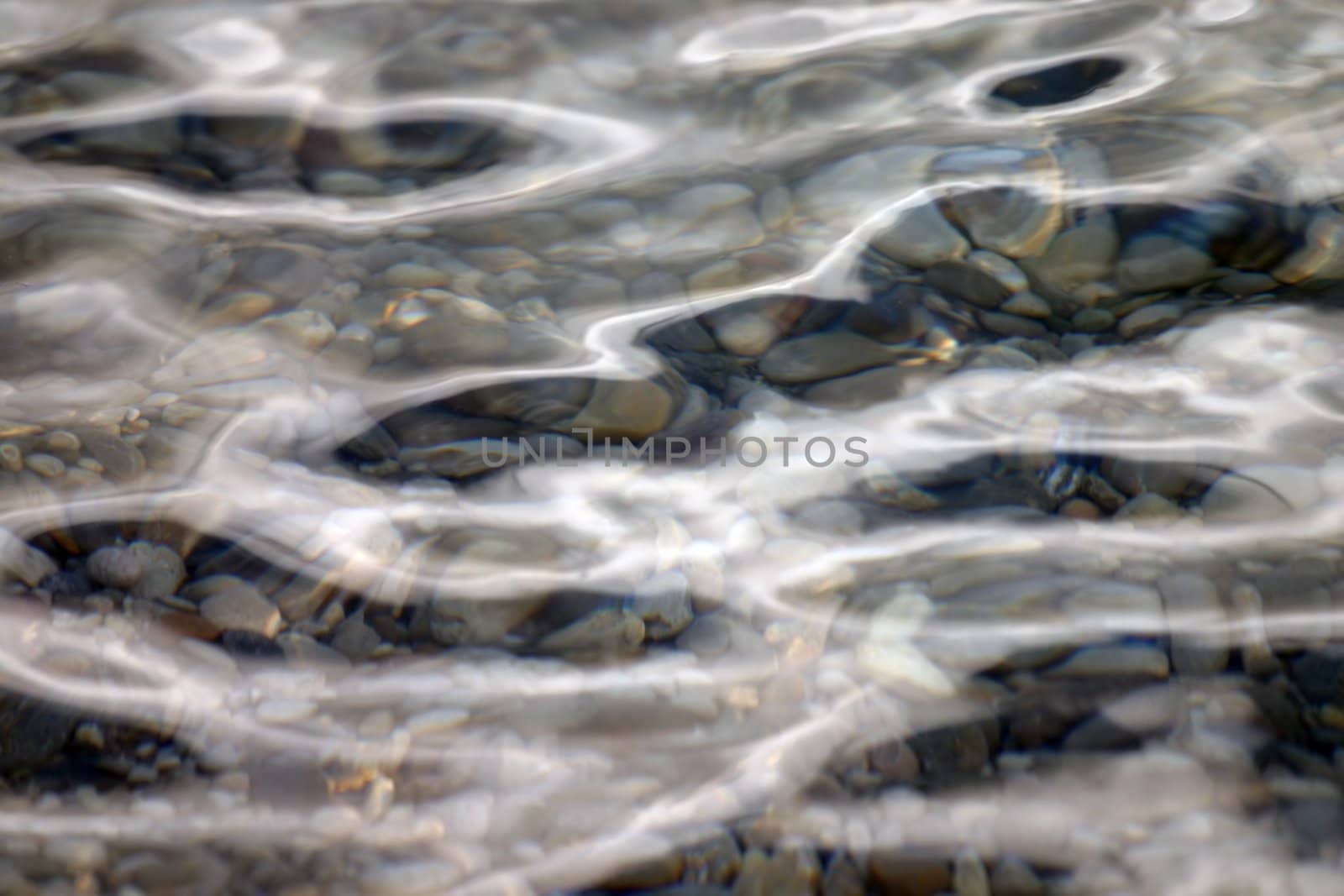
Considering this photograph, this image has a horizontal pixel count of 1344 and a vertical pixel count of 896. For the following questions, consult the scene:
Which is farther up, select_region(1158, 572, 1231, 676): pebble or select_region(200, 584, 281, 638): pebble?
select_region(200, 584, 281, 638): pebble

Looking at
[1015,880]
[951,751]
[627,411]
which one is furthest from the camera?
[627,411]

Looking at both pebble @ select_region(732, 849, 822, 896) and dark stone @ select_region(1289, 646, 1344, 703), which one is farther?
dark stone @ select_region(1289, 646, 1344, 703)

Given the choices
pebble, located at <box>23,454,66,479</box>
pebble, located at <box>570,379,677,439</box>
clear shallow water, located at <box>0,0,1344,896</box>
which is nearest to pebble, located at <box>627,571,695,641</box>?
clear shallow water, located at <box>0,0,1344,896</box>

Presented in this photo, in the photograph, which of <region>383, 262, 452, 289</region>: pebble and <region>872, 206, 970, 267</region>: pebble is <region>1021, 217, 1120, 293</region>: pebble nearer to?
<region>872, 206, 970, 267</region>: pebble

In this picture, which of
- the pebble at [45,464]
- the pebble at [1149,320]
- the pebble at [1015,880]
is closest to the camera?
the pebble at [1015,880]

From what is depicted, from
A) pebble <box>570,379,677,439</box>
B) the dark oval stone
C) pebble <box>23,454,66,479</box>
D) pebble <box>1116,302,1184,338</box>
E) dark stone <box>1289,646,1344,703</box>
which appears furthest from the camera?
the dark oval stone

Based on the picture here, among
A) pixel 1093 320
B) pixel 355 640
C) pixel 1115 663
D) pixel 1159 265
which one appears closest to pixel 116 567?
pixel 355 640

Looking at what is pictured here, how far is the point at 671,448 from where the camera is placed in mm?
1364

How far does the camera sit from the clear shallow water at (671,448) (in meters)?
1.02

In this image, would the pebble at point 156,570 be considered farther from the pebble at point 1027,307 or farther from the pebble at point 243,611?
the pebble at point 1027,307

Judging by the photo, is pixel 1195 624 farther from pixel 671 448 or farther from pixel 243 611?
pixel 243 611

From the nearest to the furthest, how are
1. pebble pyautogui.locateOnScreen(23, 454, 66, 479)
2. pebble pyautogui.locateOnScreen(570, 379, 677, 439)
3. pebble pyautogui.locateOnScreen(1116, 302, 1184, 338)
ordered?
pebble pyautogui.locateOnScreen(23, 454, 66, 479) → pebble pyautogui.locateOnScreen(570, 379, 677, 439) → pebble pyautogui.locateOnScreen(1116, 302, 1184, 338)

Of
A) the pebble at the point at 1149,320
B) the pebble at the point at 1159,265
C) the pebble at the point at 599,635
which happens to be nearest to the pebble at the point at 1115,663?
the pebble at the point at 599,635

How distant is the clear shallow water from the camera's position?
1016 mm
